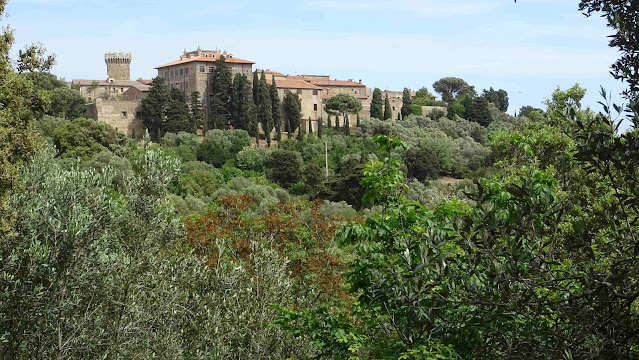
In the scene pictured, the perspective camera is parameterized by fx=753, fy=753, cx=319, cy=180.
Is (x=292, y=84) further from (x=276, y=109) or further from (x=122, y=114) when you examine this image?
(x=122, y=114)

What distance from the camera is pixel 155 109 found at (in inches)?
2854

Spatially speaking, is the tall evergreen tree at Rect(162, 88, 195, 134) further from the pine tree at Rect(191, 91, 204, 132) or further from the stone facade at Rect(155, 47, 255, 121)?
the stone facade at Rect(155, 47, 255, 121)

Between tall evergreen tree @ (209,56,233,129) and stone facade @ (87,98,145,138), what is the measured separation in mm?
7281

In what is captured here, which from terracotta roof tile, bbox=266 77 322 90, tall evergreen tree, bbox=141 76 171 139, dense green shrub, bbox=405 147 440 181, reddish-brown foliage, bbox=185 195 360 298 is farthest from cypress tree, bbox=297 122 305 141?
reddish-brown foliage, bbox=185 195 360 298

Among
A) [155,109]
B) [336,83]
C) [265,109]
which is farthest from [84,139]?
[336,83]

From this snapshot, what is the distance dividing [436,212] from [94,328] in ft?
17.9

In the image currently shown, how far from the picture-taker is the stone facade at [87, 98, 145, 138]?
75438 mm

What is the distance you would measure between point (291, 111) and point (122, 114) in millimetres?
17499

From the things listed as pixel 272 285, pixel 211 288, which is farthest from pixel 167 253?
pixel 272 285

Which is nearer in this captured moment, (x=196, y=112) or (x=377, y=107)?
(x=196, y=112)

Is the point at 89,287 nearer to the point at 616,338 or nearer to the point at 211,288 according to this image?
the point at 211,288

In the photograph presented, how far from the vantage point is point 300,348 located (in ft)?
47.6

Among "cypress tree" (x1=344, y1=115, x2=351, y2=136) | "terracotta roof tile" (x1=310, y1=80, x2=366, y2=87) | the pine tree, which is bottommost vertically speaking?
"cypress tree" (x1=344, y1=115, x2=351, y2=136)

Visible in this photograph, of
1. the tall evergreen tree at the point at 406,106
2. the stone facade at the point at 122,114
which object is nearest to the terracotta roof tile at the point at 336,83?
the tall evergreen tree at the point at 406,106
